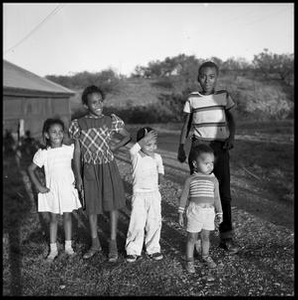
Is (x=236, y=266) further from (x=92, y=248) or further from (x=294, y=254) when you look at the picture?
(x=92, y=248)

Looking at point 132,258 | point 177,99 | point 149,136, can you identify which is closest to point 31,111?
point 149,136

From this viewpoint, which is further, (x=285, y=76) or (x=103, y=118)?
(x=285, y=76)

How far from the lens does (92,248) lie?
353 centimetres

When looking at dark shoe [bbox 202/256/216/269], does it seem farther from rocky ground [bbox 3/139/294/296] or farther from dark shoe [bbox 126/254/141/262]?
dark shoe [bbox 126/254/141/262]

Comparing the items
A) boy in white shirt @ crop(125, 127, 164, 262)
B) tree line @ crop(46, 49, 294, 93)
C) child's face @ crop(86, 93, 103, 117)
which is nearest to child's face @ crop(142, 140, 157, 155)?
boy in white shirt @ crop(125, 127, 164, 262)

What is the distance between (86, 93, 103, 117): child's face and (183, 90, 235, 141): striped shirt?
953mm

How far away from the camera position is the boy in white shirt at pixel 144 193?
3.28m

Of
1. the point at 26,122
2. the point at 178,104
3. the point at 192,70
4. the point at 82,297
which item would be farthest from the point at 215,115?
the point at 192,70

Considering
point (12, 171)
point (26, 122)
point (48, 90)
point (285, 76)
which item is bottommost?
point (12, 171)

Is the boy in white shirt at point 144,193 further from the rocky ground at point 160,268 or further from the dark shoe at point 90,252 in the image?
the dark shoe at point 90,252

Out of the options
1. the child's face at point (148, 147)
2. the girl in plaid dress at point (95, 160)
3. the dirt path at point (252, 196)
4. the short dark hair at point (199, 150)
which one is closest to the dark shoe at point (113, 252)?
the girl in plaid dress at point (95, 160)

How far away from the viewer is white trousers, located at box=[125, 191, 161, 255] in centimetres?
330

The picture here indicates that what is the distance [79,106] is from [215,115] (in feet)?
102

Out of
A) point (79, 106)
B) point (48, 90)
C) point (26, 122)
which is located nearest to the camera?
point (26, 122)
